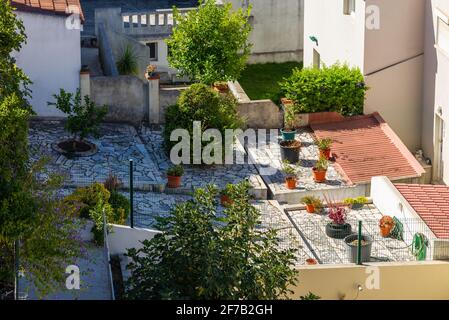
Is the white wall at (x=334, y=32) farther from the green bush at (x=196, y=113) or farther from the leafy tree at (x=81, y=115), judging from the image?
the leafy tree at (x=81, y=115)

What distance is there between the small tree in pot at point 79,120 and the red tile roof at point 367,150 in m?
7.47

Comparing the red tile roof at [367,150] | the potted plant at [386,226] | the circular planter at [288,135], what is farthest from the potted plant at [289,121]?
the potted plant at [386,226]

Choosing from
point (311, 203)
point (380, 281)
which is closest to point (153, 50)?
point (311, 203)

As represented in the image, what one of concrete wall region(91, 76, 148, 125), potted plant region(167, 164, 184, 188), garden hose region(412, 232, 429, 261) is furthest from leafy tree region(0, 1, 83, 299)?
concrete wall region(91, 76, 148, 125)

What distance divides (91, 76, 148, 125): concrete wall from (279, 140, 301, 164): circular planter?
16.3 ft

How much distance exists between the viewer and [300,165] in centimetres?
4409

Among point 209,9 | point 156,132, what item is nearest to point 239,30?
point 209,9

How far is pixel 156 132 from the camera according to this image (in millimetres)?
45656

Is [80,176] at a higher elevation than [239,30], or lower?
lower

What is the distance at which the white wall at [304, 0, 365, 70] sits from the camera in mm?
46031

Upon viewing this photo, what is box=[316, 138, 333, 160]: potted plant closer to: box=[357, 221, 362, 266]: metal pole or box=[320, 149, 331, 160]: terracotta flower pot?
box=[320, 149, 331, 160]: terracotta flower pot

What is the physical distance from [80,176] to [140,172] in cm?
194
